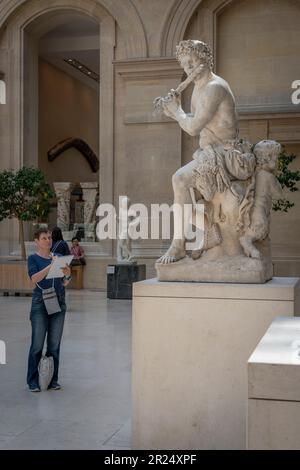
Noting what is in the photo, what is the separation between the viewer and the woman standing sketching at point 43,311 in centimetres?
639

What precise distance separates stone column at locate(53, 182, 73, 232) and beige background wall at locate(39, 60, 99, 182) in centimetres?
392

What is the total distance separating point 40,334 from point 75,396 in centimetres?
69

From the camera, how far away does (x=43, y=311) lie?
6430 mm

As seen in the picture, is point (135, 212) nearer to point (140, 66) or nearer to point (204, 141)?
point (140, 66)

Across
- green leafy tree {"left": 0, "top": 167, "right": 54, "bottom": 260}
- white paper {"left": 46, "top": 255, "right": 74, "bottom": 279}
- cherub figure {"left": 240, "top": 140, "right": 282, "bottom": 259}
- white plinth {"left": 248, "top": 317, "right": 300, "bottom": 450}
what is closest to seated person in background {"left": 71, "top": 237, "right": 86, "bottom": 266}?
green leafy tree {"left": 0, "top": 167, "right": 54, "bottom": 260}

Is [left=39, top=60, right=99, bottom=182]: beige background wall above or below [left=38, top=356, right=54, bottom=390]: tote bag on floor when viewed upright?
above

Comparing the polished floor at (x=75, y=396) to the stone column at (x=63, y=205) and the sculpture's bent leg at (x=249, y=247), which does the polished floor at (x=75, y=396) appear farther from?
the stone column at (x=63, y=205)

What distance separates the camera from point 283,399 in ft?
8.96

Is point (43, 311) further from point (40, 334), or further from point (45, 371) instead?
point (45, 371)


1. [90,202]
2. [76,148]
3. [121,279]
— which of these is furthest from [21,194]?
[76,148]

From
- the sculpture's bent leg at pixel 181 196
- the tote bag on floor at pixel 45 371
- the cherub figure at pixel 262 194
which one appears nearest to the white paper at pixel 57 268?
the tote bag on floor at pixel 45 371

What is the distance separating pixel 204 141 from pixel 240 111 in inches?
502

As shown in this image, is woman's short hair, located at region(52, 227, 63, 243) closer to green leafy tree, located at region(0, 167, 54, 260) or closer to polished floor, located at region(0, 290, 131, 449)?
polished floor, located at region(0, 290, 131, 449)

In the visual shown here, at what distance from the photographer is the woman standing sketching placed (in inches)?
252
